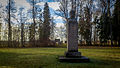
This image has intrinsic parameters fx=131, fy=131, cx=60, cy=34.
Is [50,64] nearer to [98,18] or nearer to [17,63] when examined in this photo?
[17,63]

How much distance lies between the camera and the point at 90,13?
3566 centimetres

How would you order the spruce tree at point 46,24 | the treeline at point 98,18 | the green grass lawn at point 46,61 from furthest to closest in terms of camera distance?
the spruce tree at point 46,24, the treeline at point 98,18, the green grass lawn at point 46,61

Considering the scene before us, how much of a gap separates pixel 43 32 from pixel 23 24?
7570 millimetres

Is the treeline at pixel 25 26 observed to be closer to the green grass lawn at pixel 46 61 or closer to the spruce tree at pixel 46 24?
the spruce tree at pixel 46 24

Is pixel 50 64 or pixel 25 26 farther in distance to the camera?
pixel 25 26

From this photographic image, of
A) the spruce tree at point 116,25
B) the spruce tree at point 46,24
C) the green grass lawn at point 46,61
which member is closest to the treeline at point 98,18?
the spruce tree at point 116,25

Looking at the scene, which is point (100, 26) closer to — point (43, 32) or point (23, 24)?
point (43, 32)

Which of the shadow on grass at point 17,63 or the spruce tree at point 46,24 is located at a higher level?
the spruce tree at point 46,24

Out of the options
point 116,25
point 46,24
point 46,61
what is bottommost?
point 46,61

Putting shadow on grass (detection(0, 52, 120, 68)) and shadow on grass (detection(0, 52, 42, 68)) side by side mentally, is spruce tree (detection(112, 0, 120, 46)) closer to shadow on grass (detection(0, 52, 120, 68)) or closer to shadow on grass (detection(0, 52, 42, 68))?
shadow on grass (detection(0, 52, 120, 68))

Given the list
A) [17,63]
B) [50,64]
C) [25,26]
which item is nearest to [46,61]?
[50,64]

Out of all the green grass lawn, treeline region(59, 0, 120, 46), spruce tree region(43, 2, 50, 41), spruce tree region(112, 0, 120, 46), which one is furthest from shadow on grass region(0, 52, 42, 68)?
spruce tree region(43, 2, 50, 41)

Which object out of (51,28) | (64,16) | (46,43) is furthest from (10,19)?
(51,28)

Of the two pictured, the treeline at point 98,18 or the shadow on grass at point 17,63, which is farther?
the treeline at point 98,18
